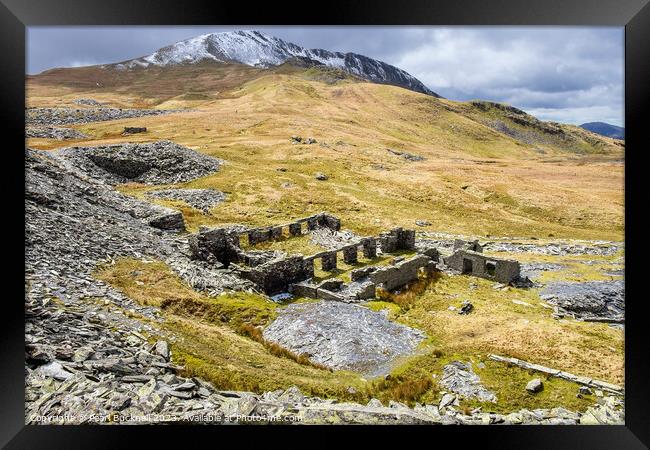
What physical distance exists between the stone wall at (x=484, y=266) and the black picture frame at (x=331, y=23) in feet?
48.3

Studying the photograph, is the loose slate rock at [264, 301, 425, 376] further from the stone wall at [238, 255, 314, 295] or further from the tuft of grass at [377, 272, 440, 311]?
the tuft of grass at [377, 272, 440, 311]

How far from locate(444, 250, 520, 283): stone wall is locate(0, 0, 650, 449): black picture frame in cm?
1472

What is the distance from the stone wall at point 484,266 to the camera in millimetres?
22141

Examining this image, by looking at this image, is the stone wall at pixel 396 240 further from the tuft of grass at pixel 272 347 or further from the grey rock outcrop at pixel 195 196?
the grey rock outcrop at pixel 195 196

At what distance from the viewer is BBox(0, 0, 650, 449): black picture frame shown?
7281 mm

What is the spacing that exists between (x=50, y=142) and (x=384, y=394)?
59699mm

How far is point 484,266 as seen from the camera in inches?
928

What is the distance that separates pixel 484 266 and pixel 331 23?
19052mm

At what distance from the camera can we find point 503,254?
28.9 meters

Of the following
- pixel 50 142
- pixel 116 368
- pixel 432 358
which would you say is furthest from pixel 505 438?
pixel 50 142

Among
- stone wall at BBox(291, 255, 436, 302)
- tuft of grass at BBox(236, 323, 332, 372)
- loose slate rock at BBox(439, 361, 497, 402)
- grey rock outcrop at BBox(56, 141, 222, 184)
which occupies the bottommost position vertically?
loose slate rock at BBox(439, 361, 497, 402)

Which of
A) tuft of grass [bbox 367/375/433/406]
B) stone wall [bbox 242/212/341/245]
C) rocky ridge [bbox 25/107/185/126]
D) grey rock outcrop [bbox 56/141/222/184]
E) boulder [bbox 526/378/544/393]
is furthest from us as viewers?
rocky ridge [bbox 25/107/185/126]

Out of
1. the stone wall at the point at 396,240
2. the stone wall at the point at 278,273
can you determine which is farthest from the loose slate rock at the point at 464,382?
the stone wall at the point at 396,240

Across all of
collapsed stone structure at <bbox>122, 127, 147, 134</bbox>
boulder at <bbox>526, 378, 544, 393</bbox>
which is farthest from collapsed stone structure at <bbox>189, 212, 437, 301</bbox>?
collapsed stone structure at <bbox>122, 127, 147, 134</bbox>
